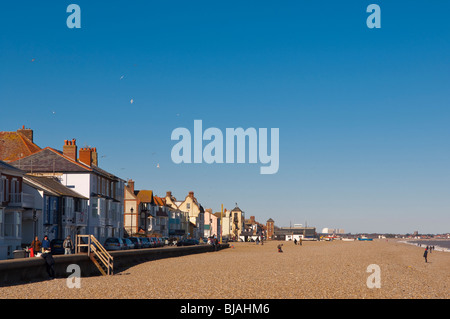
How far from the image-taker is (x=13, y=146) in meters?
68.6

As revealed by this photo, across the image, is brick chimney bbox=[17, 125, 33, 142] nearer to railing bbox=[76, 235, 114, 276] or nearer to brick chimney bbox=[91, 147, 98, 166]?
brick chimney bbox=[91, 147, 98, 166]

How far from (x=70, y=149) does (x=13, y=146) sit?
872 cm

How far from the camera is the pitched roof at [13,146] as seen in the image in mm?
67688

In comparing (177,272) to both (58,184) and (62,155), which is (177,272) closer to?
(58,184)

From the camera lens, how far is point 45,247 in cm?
3278

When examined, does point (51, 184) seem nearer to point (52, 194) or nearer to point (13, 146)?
point (52, 194)

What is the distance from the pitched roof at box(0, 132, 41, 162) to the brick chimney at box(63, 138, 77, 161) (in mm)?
6243

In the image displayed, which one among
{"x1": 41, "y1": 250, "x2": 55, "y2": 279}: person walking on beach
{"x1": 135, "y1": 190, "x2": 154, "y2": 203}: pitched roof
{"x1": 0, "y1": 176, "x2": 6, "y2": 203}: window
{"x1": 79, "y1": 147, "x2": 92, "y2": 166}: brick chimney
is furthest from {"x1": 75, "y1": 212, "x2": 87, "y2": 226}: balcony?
{"x1": 135, "y1": 190, "x2": 154, "y2": 203}: pitched roof

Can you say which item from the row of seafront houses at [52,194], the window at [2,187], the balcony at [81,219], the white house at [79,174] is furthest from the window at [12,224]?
the white house at [79,174]

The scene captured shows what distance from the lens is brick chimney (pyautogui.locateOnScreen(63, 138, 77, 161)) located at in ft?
212
